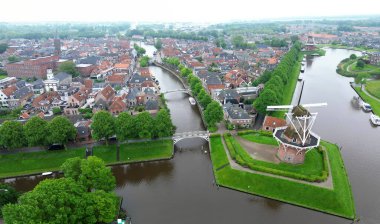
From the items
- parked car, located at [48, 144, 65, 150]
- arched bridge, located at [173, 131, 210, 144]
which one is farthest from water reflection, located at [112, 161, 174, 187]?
parked car, located at [48, 144, 65, 150]

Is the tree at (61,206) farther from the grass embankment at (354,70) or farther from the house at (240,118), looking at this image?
the grass embankment at (354,70)

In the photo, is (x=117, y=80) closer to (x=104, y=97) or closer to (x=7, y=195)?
(x=104, y=97)

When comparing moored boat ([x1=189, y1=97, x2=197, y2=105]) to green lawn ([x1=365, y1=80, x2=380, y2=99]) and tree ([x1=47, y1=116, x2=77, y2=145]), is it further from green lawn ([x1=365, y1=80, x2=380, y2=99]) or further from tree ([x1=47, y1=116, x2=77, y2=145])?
green lawn ([x1=365, y1=80, x2=380, y2=99])

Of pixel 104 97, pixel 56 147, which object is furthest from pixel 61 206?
pixel 104 97

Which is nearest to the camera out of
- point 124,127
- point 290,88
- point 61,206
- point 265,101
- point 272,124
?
point 61,206

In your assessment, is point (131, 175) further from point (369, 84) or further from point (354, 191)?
point (369, 84)

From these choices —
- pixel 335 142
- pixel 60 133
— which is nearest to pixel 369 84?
pixel 335 142

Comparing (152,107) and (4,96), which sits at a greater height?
(4,96)
